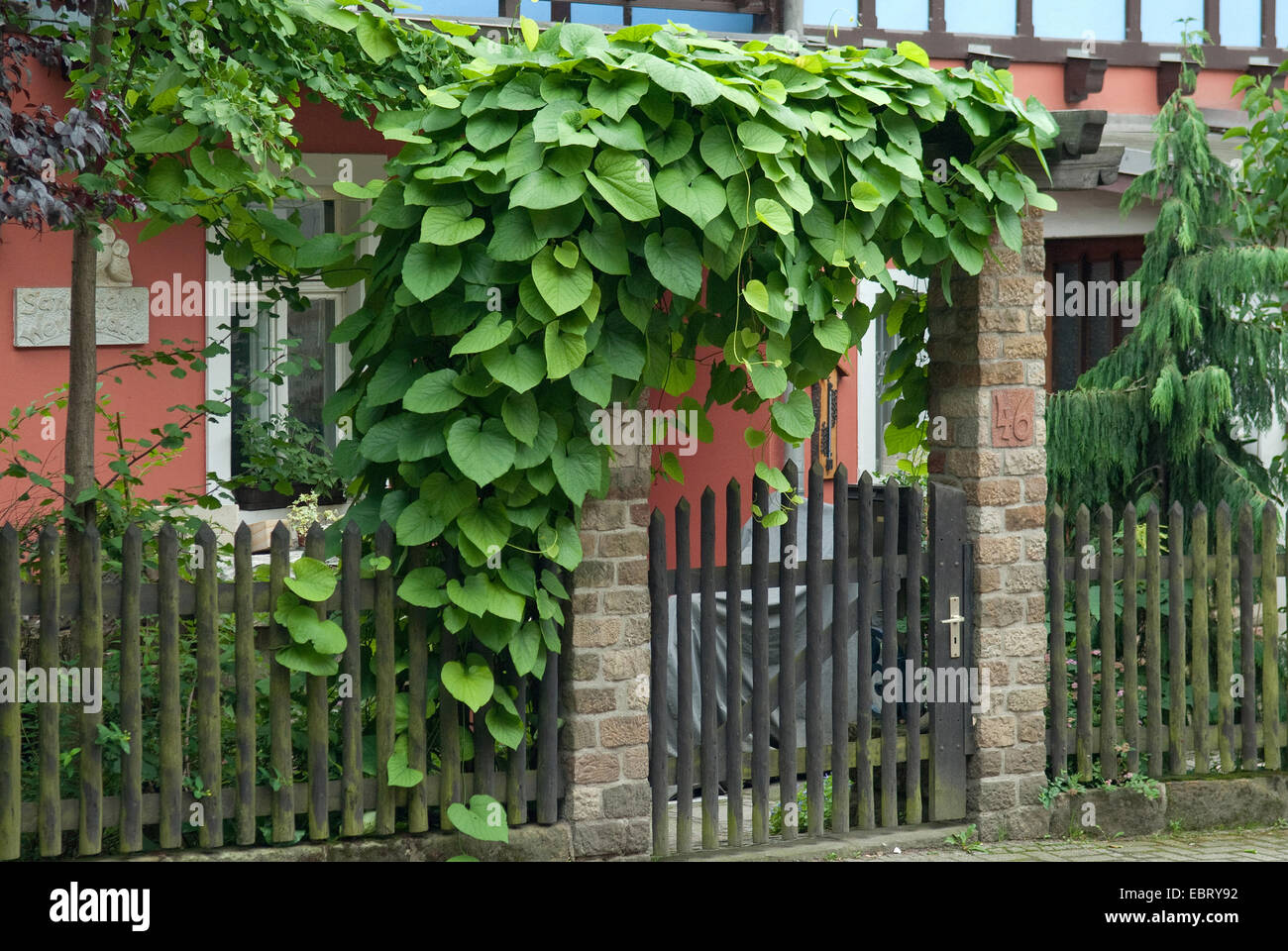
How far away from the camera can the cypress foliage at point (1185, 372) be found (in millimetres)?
7883

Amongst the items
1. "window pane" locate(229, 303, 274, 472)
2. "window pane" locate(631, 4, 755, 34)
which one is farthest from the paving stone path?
"window pane" locate(631, 4, 755, 34)

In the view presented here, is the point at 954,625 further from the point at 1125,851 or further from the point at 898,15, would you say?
the point at 898,15

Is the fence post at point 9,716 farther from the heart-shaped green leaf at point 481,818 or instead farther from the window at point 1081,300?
the window at point 1081,300

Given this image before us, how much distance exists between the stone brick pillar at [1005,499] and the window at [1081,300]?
15.7 feet

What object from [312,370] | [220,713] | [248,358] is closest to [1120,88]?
[312,370]

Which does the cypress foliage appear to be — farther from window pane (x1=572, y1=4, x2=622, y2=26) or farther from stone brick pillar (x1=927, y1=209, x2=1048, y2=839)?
window pane (x1=572, y1=4, x2=622, y2=26)

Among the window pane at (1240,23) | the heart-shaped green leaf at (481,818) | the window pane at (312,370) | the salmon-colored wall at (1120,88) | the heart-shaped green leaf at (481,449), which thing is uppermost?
the window pane at (1240,23)

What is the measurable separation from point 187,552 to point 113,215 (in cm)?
124

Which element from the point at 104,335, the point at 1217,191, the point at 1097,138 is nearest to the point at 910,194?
the point at 1097,138

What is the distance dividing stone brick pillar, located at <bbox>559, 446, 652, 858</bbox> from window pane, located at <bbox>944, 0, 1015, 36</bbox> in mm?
6176

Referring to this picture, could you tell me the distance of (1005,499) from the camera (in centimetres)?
594

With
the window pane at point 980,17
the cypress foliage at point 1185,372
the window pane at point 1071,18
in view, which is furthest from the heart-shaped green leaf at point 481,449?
the window pane at point 1071,18

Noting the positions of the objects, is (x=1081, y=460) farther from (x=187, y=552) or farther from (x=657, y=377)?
(x=187, y=552)

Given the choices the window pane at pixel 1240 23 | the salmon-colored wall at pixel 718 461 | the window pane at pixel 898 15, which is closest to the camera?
the salmon-colored wall at pixel 718 461
